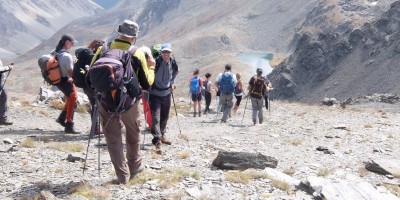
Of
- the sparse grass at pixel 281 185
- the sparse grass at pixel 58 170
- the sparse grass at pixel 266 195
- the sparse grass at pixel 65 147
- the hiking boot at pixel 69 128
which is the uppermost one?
the hiking boot at pixel 69 128

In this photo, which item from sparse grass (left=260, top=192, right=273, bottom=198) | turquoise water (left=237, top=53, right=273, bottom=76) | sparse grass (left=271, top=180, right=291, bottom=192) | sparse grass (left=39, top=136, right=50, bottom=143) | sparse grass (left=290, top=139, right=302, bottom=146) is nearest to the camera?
sparse grass (left=260, top=192, right=273, bottom=198)

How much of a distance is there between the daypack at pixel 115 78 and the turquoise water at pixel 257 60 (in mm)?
106290

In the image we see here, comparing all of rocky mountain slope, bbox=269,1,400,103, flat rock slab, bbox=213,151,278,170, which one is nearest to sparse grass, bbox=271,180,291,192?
flat rock slab, bbox=213,151,278,170

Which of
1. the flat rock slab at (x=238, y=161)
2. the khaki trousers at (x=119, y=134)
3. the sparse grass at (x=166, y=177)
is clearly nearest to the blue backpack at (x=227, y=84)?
the flat rock slab at (x=238, y=161)

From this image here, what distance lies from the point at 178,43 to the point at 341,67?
9696 cm

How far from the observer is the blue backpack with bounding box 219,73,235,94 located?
1917 centimetres

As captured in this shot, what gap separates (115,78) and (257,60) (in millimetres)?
133981

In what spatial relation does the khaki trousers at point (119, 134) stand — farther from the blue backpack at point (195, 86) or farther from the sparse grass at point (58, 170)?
the blue backpack at point (195, 86)

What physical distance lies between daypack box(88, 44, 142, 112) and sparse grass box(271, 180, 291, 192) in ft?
9.78

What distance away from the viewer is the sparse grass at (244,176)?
817cm

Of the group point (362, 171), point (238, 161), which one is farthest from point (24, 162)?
point (362, 171)

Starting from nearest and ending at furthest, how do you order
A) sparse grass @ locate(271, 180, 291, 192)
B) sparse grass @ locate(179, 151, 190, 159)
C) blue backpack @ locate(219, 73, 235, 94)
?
sparse grass @ locate(271, 180, 291, 192)
sparse grass @ locate(179, 151, 190, 159)
blue backpack @ locate(219, 73, 235, 94)

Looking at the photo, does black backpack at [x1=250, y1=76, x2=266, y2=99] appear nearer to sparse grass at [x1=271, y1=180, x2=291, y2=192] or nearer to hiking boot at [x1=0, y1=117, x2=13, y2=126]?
hiking boot at [x1=0, y1=117, x2=13, y2=126]

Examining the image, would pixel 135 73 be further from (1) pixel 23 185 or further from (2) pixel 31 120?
(2) pixel 31 120
